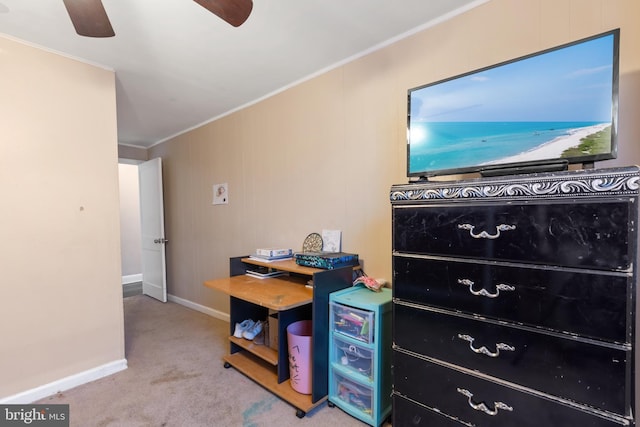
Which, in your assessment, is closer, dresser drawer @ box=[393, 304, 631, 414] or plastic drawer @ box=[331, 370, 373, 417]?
dresser drawer @ box=[393, 304, 631, 414]

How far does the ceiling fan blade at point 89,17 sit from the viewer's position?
4.04 ft

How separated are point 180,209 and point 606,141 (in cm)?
416

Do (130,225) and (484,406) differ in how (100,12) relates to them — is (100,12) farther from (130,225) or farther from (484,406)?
(130,225)

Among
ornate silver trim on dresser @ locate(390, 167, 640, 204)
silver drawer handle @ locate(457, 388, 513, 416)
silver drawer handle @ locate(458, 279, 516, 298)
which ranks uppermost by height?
ornate silver trim on dresser @ locate(390, 167, 640, 204)

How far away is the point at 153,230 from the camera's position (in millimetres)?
4191

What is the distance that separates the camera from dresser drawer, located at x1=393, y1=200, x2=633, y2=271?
904mm

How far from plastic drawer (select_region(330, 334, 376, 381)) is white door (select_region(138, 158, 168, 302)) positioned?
307 centimetres

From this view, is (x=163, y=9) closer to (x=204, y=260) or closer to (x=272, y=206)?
(x=272, y=206)

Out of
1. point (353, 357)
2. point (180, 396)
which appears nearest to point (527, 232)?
point (353, 357)

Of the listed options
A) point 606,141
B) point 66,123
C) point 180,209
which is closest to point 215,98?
point 66,123

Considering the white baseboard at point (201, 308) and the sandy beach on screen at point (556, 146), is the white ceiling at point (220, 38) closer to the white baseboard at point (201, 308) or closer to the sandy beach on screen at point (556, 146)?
the sandy beach on screen at point (556, 146)

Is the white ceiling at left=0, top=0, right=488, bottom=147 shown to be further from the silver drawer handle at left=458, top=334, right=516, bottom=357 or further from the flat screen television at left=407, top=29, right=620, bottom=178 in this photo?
the silver drawer handle at left=458, top=334, right=516, bottom=357

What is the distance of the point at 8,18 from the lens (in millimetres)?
1705

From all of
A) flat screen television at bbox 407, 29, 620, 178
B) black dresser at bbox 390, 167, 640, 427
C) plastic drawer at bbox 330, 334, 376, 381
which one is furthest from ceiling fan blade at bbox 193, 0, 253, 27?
plastic drawer at bbox 330, 334, 376, 381
